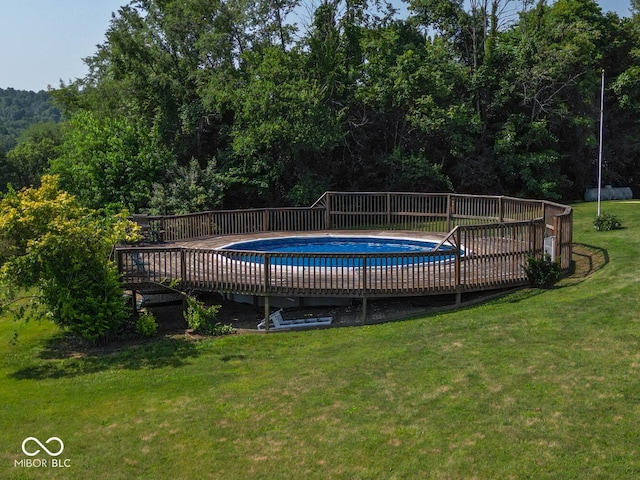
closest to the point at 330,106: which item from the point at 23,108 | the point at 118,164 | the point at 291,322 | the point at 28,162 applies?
the point at 118,164

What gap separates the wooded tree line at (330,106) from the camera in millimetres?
22922

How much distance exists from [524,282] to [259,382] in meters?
6.75

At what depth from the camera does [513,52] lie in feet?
90.0

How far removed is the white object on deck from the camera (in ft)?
38.2

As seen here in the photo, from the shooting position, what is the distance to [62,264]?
34.6 feet

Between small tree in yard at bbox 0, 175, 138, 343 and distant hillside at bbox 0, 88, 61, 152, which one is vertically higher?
distant hillside at bbox 0, 88, 61, 152

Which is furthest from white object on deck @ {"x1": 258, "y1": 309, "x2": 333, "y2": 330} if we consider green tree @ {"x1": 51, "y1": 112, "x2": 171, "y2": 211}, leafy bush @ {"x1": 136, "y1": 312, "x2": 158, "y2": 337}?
green tree @ {"x1": 51, "y1": 112, "x2": 171, "y2": 211}

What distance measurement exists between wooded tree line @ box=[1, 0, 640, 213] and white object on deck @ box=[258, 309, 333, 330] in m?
10.5

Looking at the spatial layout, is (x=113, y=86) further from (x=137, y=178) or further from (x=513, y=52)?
(x=513, y=52)

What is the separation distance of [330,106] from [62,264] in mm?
16648

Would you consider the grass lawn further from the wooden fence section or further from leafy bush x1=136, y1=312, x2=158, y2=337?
the wooden fence section

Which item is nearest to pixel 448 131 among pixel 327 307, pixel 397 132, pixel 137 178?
pixel 397 132
